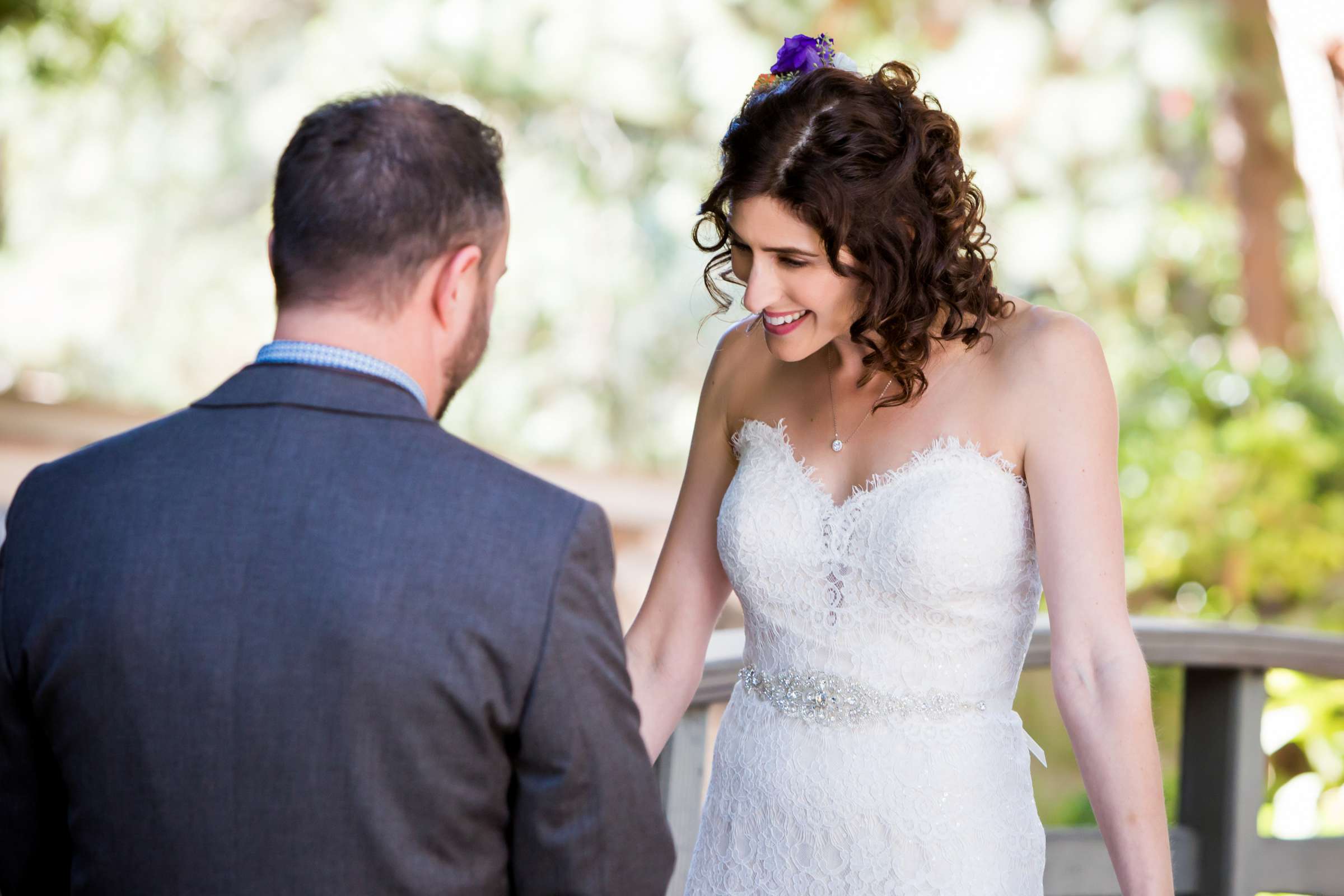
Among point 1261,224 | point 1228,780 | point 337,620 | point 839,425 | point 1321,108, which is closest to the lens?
point 337,620

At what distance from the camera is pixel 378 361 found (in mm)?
1314

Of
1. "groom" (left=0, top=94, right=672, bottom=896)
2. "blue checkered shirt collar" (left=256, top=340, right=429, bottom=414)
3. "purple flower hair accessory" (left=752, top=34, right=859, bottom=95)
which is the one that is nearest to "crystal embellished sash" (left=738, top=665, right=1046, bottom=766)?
"groom" (left=0, top=94, right=672, bottom=896)

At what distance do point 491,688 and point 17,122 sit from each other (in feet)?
27.7

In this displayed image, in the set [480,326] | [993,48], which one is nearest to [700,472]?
[480,326]

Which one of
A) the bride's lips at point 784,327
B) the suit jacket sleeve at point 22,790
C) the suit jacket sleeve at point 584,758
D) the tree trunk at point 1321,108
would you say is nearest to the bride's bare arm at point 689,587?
the bride's lips at point 784,327

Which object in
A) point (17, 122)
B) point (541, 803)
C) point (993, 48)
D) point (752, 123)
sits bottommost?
point (541, 803)

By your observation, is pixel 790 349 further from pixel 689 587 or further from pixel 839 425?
pixel 689 587

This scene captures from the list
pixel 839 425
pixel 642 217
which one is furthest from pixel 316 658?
pixel 642 217

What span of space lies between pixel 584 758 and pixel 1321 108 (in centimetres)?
312

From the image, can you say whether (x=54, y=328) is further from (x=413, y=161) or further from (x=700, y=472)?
(x=413, y=161)

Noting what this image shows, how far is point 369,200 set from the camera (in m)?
1.29

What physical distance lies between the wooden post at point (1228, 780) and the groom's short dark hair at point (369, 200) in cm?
198

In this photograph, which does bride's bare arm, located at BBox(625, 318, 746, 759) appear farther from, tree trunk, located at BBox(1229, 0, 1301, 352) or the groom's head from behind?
tree trunk, located at BBox(1229, 0, 1301, 352)

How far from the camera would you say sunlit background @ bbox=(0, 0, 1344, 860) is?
7680 mm
